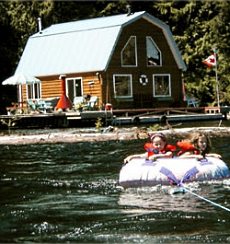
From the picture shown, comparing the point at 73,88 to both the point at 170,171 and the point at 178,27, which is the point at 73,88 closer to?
the point at 178,27

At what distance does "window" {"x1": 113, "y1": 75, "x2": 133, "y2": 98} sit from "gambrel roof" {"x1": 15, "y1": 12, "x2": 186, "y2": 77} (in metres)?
1.58

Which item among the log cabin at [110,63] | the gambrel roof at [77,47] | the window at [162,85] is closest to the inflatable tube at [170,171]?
the log cabin at [110,63]

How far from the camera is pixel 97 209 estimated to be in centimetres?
998

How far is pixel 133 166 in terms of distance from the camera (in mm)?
11797

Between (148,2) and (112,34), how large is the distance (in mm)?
11092

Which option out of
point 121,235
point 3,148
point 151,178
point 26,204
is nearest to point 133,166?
point 151,178

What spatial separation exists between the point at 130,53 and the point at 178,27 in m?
8.89

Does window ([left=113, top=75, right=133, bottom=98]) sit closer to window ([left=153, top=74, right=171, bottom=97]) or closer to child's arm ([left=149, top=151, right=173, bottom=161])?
window ([left=153, top=74, right=171, bottom=97])

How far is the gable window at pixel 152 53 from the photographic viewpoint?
3856cm

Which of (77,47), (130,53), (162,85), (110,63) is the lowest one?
(162,85)

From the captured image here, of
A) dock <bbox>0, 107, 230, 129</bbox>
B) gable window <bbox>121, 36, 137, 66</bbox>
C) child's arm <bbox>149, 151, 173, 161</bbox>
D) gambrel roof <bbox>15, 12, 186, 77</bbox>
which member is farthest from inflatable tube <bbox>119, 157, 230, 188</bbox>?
gable window <bbox>121, 36, 137, 66</bbox>

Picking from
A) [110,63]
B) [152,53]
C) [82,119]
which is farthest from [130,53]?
[82,119]

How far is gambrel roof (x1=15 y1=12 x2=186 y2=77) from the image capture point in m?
36.2

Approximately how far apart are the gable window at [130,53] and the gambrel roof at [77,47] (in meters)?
1.11
